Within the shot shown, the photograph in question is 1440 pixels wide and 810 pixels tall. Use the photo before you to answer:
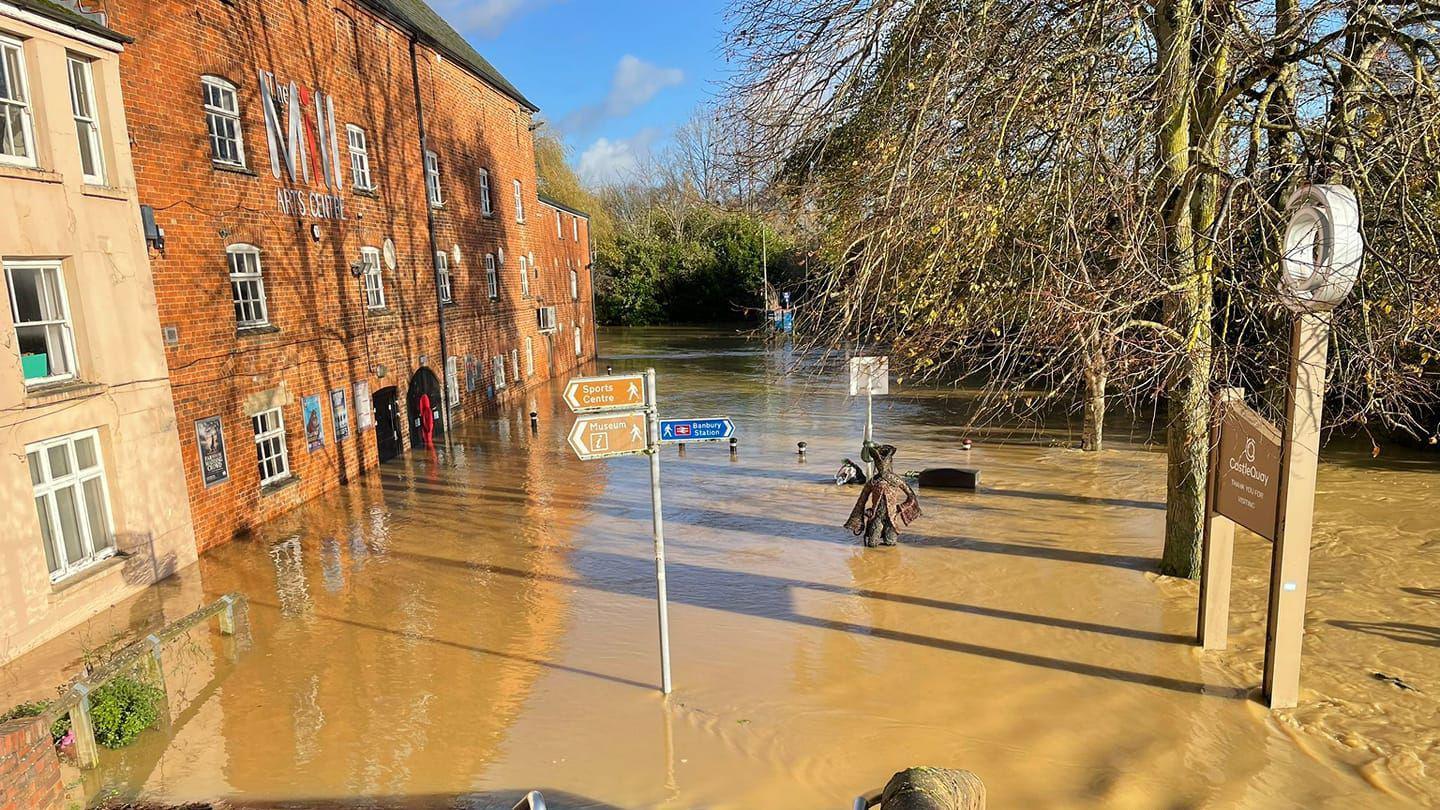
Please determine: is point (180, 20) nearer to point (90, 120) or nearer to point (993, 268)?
point (90, 120)

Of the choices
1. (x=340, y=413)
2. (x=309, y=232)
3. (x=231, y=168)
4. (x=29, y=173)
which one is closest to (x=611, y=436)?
(x=29, y=173)

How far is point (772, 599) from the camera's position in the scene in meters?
9.60

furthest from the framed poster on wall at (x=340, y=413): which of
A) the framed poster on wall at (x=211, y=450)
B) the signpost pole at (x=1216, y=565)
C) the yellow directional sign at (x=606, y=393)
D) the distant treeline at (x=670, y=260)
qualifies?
the distant treeline at (x=670, y=260)

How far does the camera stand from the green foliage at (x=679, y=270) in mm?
58812

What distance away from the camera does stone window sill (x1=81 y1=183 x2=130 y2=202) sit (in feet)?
31.4

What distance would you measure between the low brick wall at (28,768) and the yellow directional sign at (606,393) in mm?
3894

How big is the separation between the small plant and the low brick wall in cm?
159

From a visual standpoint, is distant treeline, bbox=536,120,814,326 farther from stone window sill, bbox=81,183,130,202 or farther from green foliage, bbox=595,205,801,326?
stone window sill, bbox=81,183,130,202

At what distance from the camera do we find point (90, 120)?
32.6 feet

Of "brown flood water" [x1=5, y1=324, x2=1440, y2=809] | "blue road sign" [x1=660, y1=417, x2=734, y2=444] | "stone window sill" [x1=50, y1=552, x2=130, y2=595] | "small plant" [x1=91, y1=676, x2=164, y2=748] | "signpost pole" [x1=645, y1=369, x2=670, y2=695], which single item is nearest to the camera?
"brown flood water" [x1=5, y1=324, x2=1440, y2=809]

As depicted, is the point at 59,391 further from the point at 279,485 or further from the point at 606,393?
the point at 606,393

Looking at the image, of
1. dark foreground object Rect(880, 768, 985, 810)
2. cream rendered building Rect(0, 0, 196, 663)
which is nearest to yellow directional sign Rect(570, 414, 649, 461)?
dark foreground object Rect(880, 768, 985, 810)

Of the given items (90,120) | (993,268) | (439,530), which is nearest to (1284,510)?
(993,268)

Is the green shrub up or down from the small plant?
up
